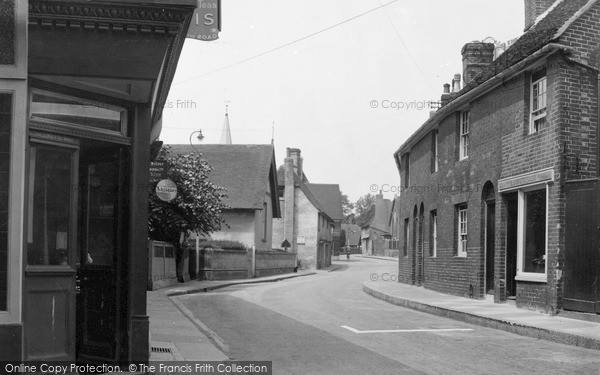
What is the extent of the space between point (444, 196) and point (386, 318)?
28.3ft

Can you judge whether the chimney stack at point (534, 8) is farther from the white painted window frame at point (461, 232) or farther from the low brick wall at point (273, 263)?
the low brick wall at point (273, 263)

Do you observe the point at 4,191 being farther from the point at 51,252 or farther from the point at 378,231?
the point at 378,231

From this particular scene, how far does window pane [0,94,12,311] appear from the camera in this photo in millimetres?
6406

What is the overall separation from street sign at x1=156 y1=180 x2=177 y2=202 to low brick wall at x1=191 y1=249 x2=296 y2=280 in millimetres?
10370

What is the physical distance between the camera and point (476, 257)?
19.9 m

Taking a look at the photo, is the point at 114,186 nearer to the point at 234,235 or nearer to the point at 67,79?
the point at 67,79

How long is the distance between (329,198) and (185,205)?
69.2 meters

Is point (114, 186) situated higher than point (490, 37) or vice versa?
point (490, 37)

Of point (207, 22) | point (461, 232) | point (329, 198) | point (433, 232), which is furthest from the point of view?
point (329, 198)

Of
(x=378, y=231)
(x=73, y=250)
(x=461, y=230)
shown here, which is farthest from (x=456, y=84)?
(x=378, y=231)

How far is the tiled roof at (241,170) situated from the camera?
40500mm

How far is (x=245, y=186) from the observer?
41.2 metres

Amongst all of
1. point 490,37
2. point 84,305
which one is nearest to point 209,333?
point 84,305

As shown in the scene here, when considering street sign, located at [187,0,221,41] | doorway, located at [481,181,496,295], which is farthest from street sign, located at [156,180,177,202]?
street sign, located at [187,0,221,41]
